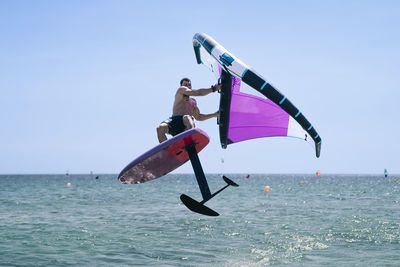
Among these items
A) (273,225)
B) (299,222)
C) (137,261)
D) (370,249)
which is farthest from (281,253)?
(299,222)

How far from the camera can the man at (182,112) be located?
6848 millimetres

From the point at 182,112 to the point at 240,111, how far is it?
1.29 metres

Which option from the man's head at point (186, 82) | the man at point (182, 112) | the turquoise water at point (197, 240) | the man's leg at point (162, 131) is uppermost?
the man's head at point (186, 82)

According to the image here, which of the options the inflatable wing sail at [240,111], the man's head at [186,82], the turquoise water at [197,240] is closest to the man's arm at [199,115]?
the inflatable wing sail at [240,111]

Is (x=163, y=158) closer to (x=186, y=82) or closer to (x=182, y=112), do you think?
(x=182, y=112)

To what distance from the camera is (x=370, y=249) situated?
54.9 feet

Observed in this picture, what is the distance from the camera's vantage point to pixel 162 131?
6.97m

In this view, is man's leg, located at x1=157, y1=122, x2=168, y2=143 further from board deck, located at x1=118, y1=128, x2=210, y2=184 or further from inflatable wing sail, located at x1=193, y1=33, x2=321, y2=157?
inflatable wing sail, located at x1=193, y1=33, x2=321, y2=157

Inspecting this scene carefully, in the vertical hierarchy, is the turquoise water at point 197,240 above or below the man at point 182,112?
below

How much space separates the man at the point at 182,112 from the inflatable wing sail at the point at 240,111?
0.49 m

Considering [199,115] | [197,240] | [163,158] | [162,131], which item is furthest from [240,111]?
[197,240]

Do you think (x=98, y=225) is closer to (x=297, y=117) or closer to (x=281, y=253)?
(x=281, y=253)

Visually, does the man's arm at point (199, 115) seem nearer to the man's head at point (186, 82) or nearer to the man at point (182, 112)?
the man at point (182, 112)

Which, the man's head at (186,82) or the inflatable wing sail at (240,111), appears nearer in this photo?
the inflatable wing sail at (240,111)
